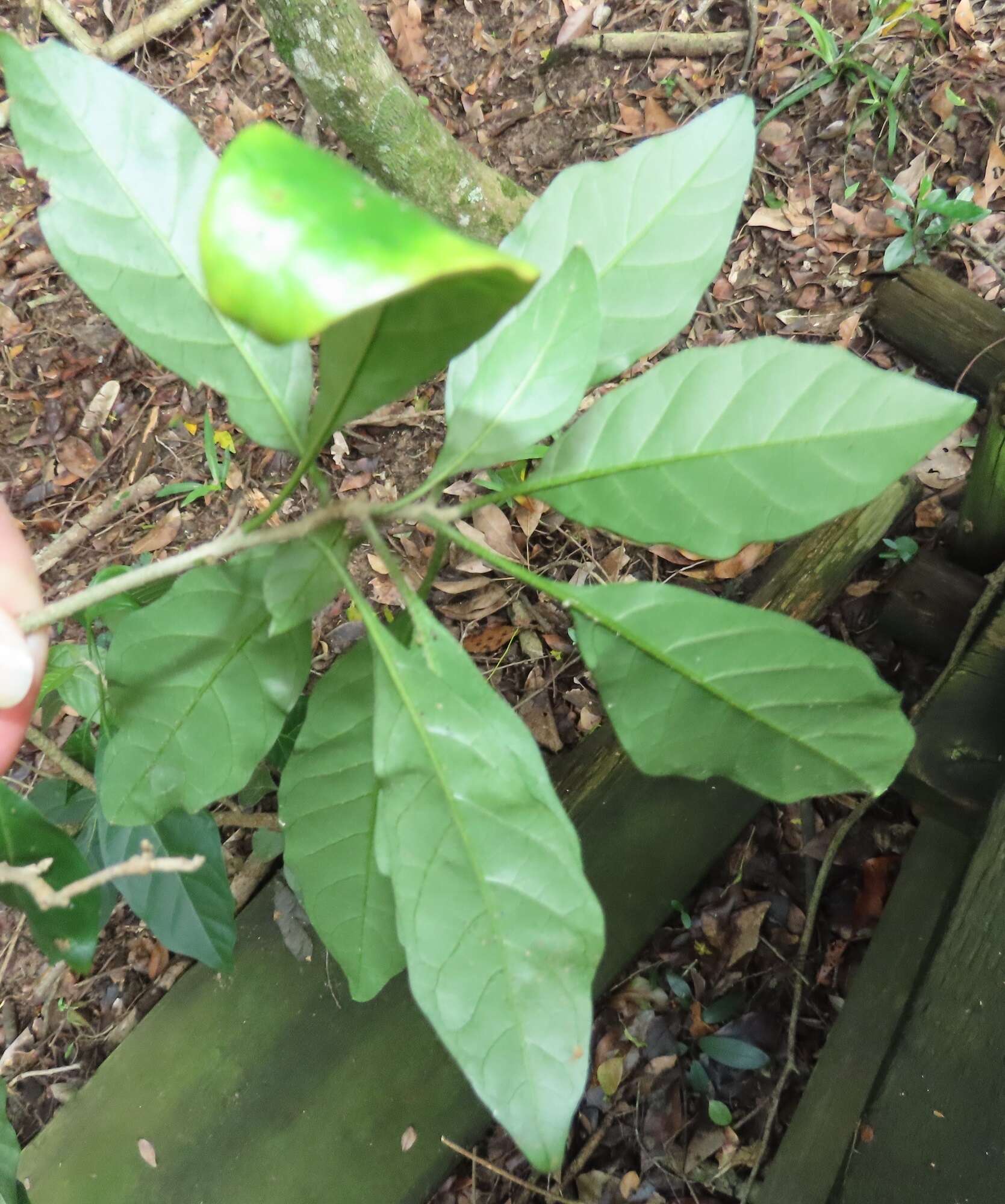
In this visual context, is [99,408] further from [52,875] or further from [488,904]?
[488,904]

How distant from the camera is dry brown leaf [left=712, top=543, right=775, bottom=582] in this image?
1.96m

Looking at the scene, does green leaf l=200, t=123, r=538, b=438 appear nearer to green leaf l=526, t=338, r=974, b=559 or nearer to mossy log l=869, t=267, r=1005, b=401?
green leaf l=526, t=338, r=974, b=559

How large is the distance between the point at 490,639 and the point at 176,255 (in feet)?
4.61

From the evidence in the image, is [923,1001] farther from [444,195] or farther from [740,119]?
[444,195]

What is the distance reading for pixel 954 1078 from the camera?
1.22 meters

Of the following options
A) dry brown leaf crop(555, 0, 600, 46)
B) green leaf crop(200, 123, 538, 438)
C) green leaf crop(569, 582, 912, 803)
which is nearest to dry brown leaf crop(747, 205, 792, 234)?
dry brown leaf crop(555, 0, 600, 46)

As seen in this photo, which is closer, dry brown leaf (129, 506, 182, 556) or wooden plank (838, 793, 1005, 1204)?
wooden plank (838, 793, 1005, 1204)

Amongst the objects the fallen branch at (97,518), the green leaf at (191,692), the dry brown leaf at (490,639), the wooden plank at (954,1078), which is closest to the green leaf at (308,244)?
the green leaf at (191,692)

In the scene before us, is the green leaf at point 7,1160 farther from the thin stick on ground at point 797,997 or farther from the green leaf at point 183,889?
the thin stick on ground at point 797,997

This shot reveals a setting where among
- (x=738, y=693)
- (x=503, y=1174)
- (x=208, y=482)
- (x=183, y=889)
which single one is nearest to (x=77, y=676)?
(x=183, y=889)

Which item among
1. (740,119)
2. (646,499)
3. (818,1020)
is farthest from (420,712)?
(818,1020)

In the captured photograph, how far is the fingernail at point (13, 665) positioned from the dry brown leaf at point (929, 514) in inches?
75.5

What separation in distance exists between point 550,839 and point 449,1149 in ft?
4.58

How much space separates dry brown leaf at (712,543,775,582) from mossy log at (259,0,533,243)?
1.01 m
